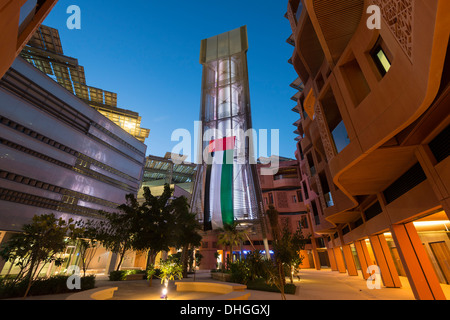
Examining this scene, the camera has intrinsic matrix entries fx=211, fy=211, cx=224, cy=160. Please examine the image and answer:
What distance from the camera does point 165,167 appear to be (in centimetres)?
6506

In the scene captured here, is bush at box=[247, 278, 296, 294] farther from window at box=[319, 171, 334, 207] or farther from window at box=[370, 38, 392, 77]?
window at box=[370, 38, 392, 77]

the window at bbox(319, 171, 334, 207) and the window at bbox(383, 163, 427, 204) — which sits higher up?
the window at bbox(319, 171, 334, 207)

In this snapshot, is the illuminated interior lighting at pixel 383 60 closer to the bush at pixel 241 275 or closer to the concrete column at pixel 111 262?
the bush at pixel 241 275

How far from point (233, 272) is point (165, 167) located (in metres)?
50.7

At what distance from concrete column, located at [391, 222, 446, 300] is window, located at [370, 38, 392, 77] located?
7.68m

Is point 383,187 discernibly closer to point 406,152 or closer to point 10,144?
point 406,152

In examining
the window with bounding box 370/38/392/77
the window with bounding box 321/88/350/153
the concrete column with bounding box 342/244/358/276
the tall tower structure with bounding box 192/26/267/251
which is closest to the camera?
the window with bounding box 370/38/392/77

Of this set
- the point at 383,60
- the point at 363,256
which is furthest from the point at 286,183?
the point at 383,60

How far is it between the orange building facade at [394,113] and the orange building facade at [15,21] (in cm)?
840

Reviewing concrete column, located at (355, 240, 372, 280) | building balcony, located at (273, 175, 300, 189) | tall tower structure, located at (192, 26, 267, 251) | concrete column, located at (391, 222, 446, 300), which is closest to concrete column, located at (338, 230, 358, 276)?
concrete column, located at (355, 240, 372, 280)

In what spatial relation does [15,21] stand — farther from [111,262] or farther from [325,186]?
[111,262]

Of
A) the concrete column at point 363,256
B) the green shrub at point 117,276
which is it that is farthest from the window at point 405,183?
the green shrub at point 117,276

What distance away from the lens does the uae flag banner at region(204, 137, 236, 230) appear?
34.2m

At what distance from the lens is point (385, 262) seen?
15.0 metres
